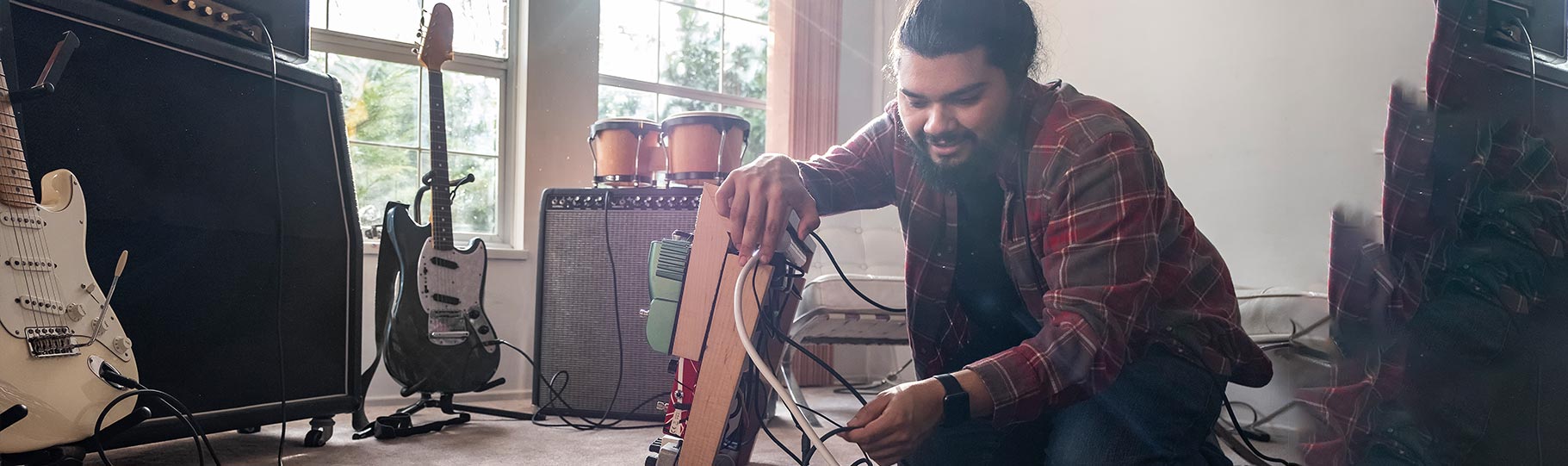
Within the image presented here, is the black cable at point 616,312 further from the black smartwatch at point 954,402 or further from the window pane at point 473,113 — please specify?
the black smartwatch at point 954,402

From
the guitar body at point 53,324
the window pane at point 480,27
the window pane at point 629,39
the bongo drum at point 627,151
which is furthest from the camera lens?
the window pane at point 629,39

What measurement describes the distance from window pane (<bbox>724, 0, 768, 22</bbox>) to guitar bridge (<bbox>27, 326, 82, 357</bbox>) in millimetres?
2841

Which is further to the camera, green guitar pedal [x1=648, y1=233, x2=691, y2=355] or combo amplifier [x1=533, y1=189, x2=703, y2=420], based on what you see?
combo amplifier [x1=533, y1=189, x2=703, y2=420]

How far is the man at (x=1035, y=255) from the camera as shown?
0.84 metres

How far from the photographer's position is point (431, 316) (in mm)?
2307

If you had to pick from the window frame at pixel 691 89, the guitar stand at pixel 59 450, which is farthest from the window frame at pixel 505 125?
the guitar stand at pixel 59 450

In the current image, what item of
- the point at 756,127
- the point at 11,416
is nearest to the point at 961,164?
the point at 11,416

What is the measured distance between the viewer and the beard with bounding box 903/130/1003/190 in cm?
101

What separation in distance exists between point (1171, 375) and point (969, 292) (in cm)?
27

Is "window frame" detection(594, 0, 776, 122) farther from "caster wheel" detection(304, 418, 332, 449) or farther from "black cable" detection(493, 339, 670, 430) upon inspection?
"caster wheel" detection(304, 418, 332, 449)

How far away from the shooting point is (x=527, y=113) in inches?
126

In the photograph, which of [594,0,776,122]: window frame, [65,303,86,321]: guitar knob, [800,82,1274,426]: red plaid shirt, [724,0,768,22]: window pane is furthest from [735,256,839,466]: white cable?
[724,0,768,22]: window pane

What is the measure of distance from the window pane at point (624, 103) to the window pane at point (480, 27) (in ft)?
1.32

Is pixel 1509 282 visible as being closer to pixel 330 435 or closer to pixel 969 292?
pixel 969 292
